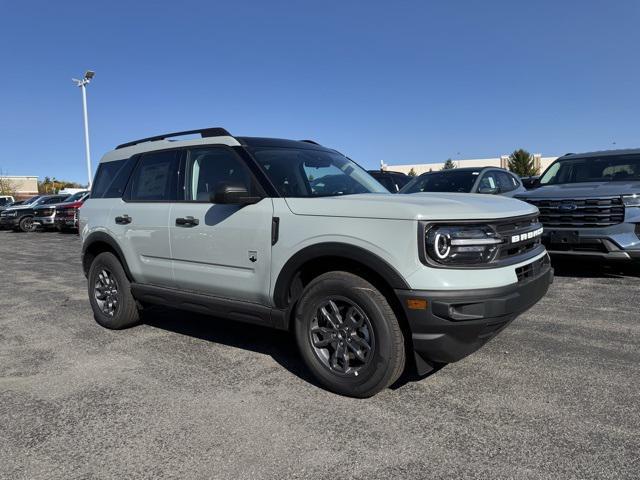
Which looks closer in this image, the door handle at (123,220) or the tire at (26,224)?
the door handle at (123,220)

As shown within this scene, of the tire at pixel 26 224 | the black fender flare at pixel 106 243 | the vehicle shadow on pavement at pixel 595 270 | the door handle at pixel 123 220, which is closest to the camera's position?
the door handle at pixel 123 220

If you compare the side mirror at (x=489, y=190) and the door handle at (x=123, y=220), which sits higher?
the side mirror at (x=489, y=190)

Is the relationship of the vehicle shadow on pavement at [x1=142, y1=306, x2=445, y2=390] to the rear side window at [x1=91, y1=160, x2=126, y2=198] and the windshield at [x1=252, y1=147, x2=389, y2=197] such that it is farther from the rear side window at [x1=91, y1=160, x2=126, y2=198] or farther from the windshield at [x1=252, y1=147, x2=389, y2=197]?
the rear side window at [x1=91, y1=160, x2=126, y2=198]

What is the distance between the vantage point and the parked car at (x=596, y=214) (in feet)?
21.5

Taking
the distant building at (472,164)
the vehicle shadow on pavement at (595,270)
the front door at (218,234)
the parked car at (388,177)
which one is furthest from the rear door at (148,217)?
the distant building at (472,164)

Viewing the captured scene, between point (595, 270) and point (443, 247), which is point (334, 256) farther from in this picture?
point (595, 270)

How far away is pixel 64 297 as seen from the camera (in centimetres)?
718

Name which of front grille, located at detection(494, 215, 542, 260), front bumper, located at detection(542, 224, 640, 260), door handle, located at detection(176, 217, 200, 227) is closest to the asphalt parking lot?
front grille, located at detection(494, 215, 542, 260)

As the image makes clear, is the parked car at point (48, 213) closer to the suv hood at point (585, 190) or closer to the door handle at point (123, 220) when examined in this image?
the door handle at point (123, 220)

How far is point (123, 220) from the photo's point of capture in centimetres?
511

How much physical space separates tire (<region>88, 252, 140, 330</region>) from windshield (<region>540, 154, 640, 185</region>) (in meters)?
6.82

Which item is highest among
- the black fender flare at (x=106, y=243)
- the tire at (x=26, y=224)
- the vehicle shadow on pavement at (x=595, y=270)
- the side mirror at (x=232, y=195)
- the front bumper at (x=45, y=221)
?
the side mirror at (x=232, y=195)

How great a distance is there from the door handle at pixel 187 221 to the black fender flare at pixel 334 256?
3.40 ft

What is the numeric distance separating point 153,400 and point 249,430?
87 cm
